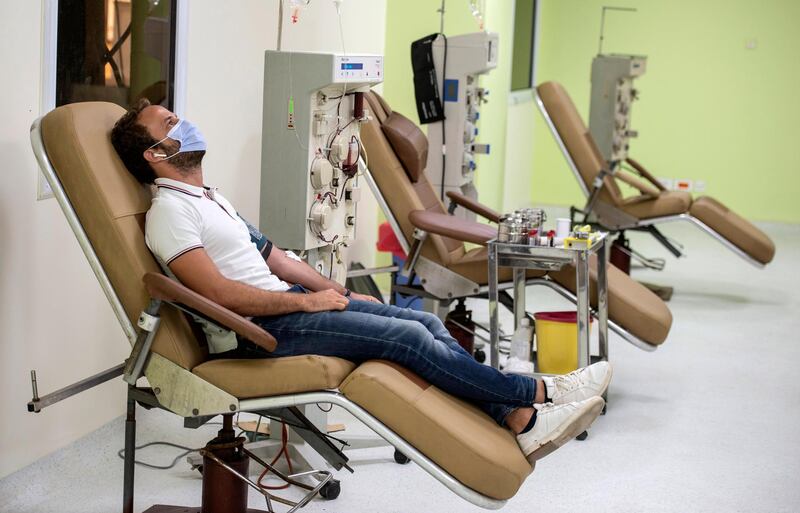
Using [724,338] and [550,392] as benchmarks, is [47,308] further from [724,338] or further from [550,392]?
[724,338]

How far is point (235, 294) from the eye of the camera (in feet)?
8.58

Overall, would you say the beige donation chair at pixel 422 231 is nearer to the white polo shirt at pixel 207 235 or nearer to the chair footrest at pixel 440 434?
the white polo shirt at pixel 207 235

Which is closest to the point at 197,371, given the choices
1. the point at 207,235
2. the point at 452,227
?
the point at 207,235

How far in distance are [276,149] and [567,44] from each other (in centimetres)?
682

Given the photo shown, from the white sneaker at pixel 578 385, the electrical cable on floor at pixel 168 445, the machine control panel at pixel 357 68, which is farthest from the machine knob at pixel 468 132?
the white sneaker at pixel 578 385

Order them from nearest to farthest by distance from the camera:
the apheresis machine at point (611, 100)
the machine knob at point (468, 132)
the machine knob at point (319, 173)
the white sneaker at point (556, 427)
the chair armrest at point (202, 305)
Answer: the chair armrest at point (202, 305), the white sneaker at point (556, 427), the machine knob at point (319, 173), the machine knob at point (468, 132), the apheresis machine at point (611, 100)

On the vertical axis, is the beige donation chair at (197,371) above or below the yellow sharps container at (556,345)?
above

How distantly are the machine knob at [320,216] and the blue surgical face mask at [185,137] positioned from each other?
0.66 metres

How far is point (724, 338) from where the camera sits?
18.0 ft

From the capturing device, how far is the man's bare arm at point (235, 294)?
2578 mm

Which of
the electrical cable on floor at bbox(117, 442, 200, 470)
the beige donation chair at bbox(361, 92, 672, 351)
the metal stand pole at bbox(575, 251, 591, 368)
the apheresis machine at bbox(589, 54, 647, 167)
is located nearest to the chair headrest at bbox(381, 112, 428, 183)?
the beige donation chair at bbox(361, 92, 672, 351)

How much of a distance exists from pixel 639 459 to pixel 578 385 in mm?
910

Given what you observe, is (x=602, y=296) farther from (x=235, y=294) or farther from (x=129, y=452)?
(x=129, y=452)

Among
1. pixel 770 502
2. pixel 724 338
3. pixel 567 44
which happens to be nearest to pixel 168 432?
pixel 770 502
